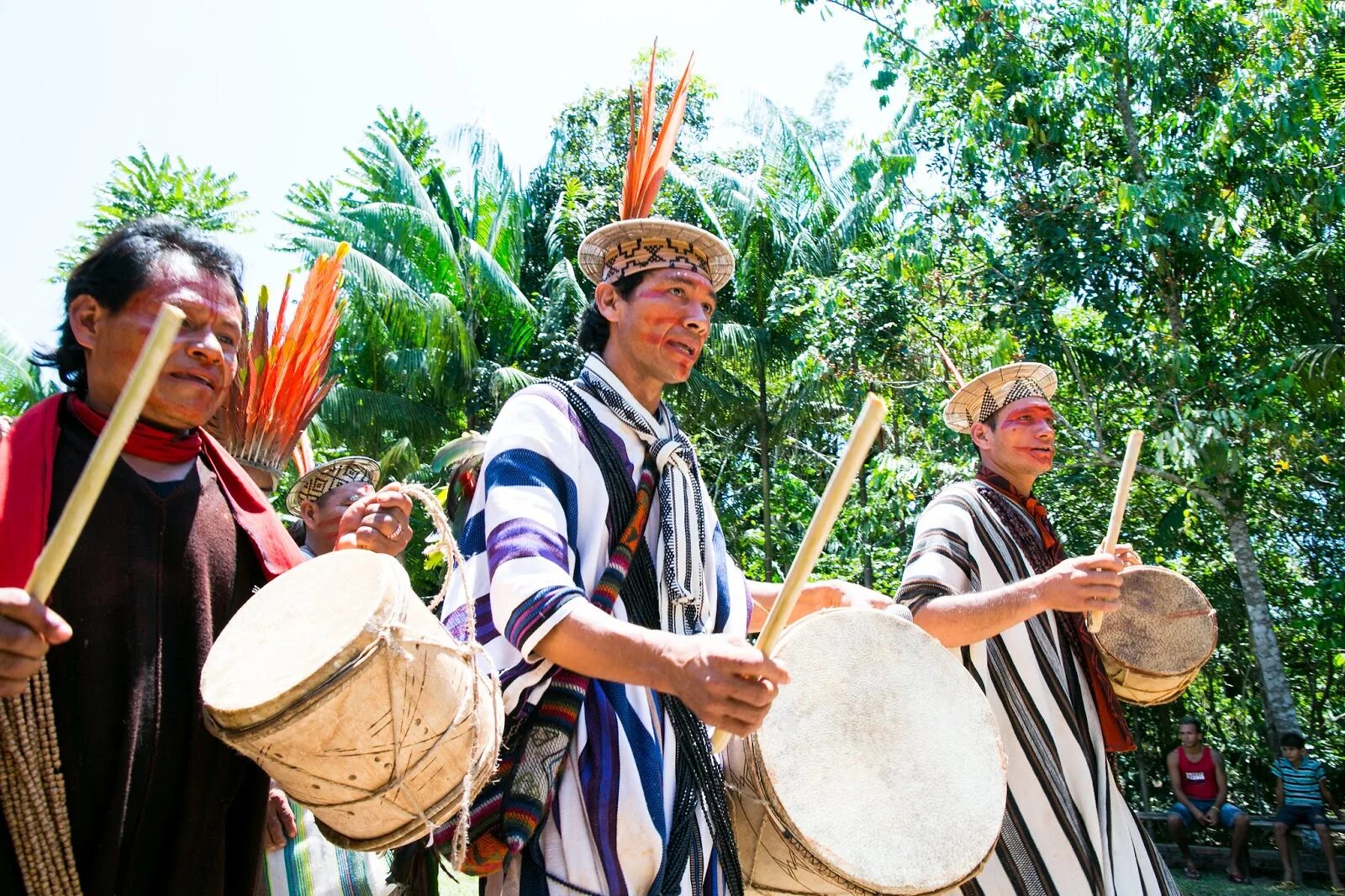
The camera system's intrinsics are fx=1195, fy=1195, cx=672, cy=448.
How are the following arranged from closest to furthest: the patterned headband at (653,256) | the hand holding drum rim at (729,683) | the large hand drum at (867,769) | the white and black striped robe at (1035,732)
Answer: the hand holding drum rim at (729,683) → the large hand drum at (867,769) → the patterned headband at (653,256) → the white and black striped robe at (1035,732)

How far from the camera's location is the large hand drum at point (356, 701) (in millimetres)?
1887

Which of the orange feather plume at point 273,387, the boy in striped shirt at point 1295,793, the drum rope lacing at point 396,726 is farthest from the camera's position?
the boy in striped shirt at point 1295,793

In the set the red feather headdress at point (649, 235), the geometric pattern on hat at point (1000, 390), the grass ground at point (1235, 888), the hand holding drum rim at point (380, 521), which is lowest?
Answer: the grass ground at point (1235, 888)

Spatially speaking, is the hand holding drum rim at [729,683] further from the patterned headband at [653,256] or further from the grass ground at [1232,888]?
the grass ground at [1232,888]

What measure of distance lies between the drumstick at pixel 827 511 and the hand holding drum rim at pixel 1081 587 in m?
1.51

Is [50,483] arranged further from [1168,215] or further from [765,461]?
[765,461]

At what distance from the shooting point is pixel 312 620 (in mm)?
2023

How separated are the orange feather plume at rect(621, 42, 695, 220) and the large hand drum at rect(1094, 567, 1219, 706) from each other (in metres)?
2.02

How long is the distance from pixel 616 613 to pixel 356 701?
2.22 feet

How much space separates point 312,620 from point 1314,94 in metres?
8.98

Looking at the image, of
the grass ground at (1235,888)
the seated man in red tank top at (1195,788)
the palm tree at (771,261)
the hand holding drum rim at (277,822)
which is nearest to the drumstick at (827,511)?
the hand holding drum rim at (277,822)

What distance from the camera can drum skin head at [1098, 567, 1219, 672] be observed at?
3859 millimetres

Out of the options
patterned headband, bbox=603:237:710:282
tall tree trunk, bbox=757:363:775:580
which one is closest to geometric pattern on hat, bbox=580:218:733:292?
patterned headband, bbox=603:237:710:282

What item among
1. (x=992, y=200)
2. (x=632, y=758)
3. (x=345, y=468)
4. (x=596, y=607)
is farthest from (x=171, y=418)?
(x=992, y=200)
